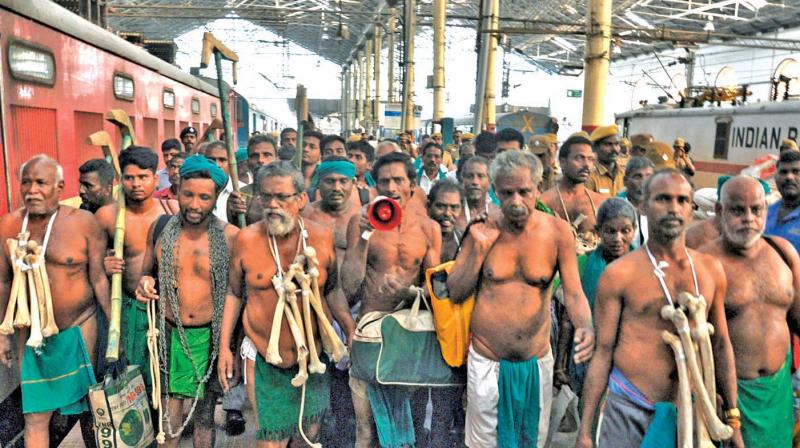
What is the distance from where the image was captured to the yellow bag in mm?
3418

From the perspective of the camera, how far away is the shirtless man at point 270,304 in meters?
3.41

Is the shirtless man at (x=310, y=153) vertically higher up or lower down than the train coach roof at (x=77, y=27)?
lower down

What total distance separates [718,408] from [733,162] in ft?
47.5

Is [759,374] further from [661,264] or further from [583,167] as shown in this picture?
[583,167]

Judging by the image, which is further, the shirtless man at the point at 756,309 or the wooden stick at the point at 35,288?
the wooden stick at the point at 35,288

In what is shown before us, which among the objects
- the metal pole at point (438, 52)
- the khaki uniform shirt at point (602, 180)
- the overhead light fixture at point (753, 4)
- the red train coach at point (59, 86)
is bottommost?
the khaki uniform shirt at point (602, 180)

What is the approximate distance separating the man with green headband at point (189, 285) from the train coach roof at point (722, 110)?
13.4m

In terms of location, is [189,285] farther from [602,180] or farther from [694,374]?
[602,180]

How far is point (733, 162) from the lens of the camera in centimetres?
1546

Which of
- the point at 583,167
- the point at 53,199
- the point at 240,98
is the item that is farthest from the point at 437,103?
the point at 53,199

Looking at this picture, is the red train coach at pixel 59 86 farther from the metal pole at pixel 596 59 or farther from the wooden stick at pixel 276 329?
the metal pole at pixel 596 59

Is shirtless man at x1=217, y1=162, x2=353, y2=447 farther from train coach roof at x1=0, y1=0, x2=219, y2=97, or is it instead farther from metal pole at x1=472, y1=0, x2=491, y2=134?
metal pole at x1=472, y1=0, x2=491, y2=134

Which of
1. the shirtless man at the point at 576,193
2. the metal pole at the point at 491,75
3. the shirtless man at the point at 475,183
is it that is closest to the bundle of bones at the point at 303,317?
the shirtless man at the point at 475,183

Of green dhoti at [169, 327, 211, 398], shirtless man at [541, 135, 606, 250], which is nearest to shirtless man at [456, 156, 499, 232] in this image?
shirtless man at [541, 135, 606, 250]
